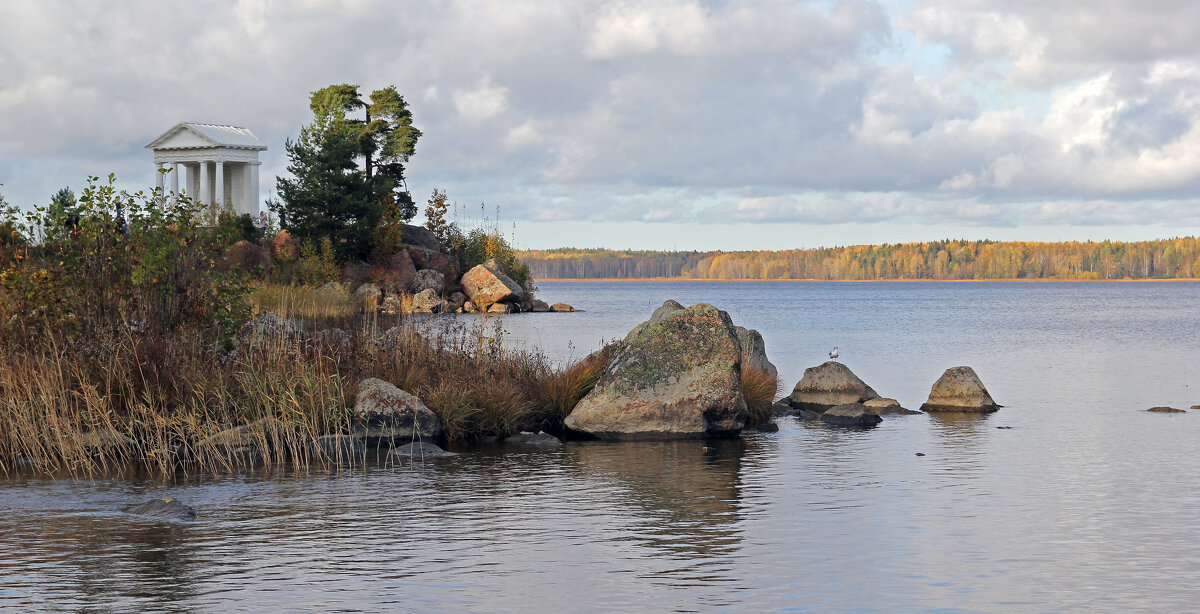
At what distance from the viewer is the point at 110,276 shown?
18.0 metres

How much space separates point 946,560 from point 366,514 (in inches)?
235

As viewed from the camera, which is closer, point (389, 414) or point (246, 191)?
point (389, 414)

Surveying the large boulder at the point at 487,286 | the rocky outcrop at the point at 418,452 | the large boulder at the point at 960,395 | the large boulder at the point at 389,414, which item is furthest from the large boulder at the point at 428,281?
the rocky outcrop at the point at 418,452

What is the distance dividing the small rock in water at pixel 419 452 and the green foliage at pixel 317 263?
43.3 m

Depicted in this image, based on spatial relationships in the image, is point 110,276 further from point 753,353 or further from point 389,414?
point 753,353

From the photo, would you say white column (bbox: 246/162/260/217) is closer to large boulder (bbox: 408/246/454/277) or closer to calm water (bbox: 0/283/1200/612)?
large boulder (bbox: 408/246/454/277)

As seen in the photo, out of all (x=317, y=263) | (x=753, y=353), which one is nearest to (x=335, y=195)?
(x=317, y=263)

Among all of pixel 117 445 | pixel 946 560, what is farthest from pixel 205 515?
pixel 946 560

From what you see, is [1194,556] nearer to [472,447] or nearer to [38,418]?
[472,447]

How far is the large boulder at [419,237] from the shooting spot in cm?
7712

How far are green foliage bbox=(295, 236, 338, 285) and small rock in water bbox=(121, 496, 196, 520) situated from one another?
4692cm

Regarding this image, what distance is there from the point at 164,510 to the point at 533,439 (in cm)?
697

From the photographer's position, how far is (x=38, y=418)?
51.2 ft

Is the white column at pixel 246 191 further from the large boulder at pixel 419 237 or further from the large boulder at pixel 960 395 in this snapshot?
the large boulder at pixel 960 395
